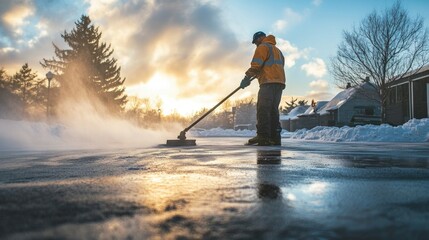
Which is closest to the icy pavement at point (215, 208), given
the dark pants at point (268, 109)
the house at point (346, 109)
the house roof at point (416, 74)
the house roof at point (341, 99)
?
the dark pants at point (268, 109)

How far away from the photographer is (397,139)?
34.9 feet

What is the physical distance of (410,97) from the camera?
85.7 ft

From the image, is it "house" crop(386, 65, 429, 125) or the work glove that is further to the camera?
"house" crop(386, 65, 429, 125)

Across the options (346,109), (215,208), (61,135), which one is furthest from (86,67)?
(215,208)

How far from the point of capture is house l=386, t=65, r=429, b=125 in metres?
24.2

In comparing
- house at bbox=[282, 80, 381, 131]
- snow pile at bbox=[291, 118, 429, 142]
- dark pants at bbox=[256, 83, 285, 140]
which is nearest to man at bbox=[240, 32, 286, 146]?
dark pants at bbox=[256, 83, 285, 140]

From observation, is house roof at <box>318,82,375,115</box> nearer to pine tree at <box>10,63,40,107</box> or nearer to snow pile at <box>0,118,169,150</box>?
snow pile at <box>0,118,169,150</box>

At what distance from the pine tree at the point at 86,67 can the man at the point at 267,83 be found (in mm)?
27463

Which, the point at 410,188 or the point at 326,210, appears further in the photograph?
the point at 410,188

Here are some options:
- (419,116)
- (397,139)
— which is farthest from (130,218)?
(419,116)

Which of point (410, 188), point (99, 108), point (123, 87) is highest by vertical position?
point (123, 87)

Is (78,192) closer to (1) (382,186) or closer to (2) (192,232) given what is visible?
(2) (192,232)

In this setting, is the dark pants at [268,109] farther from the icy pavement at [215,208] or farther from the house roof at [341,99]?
the house roof at [341,99]

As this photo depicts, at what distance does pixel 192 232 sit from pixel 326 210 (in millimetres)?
486
